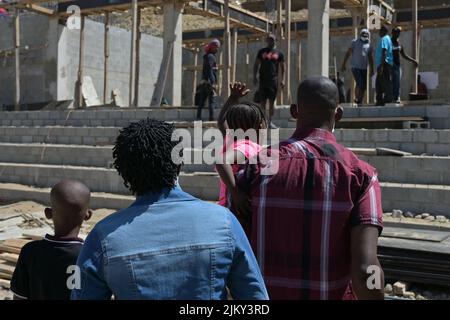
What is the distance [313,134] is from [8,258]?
4.50 metres

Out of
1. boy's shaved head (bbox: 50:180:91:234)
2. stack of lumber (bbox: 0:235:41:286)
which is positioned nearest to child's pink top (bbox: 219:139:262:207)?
boy's shaved head (bbox: 50:180:91:234)

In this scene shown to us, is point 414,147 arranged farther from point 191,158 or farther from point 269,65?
point 191,158

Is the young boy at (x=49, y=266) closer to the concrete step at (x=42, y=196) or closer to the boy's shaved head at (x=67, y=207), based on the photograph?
the boy's shaved head at (x=67, y=207)

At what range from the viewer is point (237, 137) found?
105 inches

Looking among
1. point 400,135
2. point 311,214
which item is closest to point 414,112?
point 400,135

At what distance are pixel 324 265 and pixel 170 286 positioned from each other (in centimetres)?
59

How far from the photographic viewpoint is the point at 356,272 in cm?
171

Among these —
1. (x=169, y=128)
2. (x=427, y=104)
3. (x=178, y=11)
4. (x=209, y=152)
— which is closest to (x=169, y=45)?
(x=178, y=11)

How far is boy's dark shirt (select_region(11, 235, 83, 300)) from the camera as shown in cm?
225

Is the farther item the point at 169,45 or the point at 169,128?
the point at 169,45

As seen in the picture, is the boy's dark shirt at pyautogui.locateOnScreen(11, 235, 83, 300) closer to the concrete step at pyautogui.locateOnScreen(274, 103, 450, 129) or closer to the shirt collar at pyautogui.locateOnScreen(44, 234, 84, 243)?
the shirt collar at pyautogui.locateOnScreen(44, 234, 84, 243)

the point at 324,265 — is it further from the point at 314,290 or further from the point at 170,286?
the point at 170,286

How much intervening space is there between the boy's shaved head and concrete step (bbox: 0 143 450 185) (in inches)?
219
